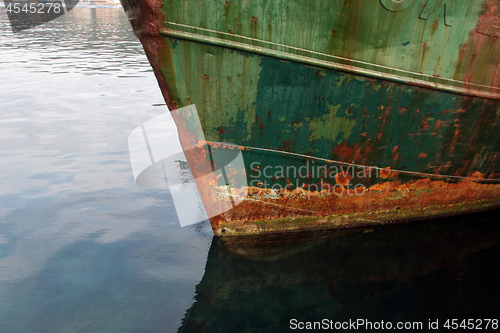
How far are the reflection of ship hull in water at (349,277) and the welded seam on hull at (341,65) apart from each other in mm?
1833

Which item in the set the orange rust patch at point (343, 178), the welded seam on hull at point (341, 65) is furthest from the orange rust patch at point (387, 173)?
the welded seam on hull at point (341, 65)

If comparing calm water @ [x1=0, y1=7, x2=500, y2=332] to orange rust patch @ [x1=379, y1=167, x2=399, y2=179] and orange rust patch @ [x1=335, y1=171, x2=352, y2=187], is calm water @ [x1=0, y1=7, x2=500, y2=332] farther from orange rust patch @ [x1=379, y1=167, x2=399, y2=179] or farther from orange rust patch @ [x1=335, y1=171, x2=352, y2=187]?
orange rust patch @ [x1=379, y1=167, x2=399, y2=179]

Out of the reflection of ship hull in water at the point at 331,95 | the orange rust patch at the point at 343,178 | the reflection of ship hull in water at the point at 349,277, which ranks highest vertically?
the reflection of ship hull in water at the point at 331,95

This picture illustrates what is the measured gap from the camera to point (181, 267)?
12.4ft

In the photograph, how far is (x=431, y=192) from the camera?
425 cm

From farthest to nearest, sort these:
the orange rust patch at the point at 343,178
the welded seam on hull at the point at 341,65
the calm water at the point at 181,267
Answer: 1. the orange rust patch at the point at 343,178
2. the calm water at the point at 181,267
3. the welded seam on hull at the point at 341,65

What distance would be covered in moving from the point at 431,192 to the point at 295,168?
186cm

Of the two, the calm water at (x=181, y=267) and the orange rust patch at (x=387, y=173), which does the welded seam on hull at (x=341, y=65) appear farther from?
the calm water at (x=181, y=267)

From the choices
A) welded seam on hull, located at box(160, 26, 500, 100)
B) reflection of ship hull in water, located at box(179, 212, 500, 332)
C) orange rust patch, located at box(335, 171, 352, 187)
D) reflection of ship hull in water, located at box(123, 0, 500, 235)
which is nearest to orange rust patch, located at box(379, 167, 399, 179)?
reflection of ship hull in water, located at box(123, 0, 500, 235)

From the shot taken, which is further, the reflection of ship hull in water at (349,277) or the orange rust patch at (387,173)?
the orange rust patch at (387,173)

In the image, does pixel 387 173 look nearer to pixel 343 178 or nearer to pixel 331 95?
pixel 343 178

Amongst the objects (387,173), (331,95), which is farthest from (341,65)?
(387,173)

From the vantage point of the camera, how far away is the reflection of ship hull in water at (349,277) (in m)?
3.27

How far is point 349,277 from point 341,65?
221 cm
